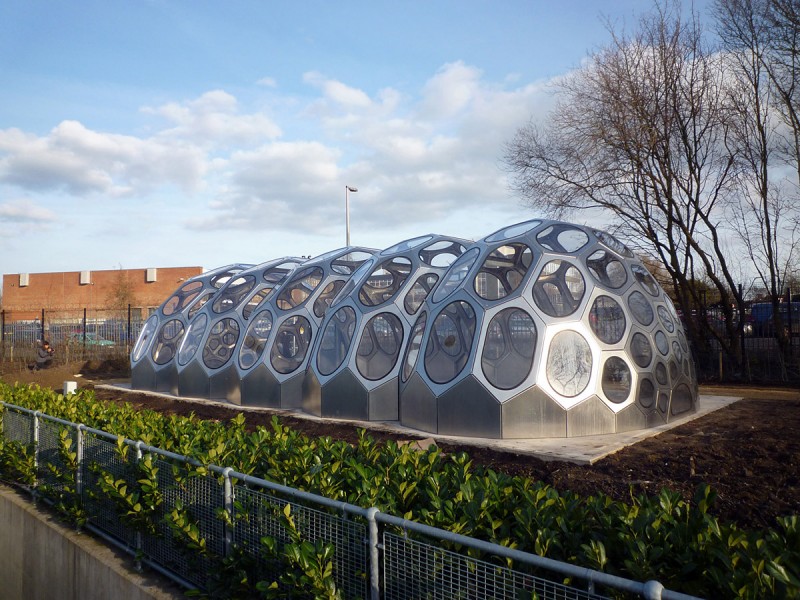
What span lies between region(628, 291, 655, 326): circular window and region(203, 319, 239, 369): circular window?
1024cm

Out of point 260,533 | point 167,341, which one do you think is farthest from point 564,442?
point 167,341

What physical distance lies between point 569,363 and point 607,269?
2341 millimetres

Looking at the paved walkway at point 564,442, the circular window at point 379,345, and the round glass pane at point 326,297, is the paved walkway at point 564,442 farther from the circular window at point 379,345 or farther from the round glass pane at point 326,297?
the round glass pane at point 326,297

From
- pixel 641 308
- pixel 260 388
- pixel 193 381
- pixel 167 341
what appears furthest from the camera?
pixel 167 341

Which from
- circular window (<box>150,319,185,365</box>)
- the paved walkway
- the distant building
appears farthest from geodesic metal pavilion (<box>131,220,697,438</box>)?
the distant building

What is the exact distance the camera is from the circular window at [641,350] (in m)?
11.4

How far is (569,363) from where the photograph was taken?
35.8 feet

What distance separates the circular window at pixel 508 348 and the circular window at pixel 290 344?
19.1 ft

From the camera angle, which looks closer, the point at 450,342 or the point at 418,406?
the point at 450,342

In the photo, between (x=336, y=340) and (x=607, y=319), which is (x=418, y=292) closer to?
(x=336, y=340)

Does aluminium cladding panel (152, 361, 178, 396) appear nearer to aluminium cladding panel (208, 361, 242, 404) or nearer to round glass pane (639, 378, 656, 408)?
aluminium cladding panel (208, 361, 242, 404)

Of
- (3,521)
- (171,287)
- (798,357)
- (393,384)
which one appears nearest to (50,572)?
(3,521)

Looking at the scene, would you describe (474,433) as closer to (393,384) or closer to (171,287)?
(393,384)

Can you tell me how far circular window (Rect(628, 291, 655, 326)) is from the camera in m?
11.9
